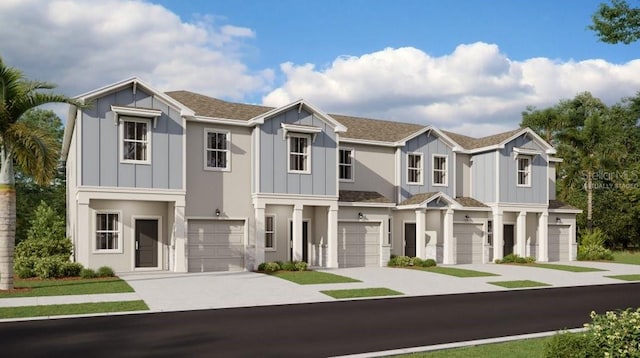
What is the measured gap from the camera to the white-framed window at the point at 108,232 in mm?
24719

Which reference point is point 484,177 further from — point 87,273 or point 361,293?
point 87,273

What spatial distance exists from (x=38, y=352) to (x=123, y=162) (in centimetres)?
1444

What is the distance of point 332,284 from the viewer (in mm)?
21562

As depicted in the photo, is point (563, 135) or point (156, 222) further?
point (563, 135)

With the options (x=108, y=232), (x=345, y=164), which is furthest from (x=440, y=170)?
(x=108, y=232)

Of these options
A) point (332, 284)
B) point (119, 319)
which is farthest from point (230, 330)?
point (332, 284)

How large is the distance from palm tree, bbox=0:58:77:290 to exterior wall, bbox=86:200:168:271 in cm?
466

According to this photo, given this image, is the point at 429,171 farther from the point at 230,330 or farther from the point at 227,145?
the point at 230,330

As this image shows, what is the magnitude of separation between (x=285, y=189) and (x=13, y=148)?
37.8 ft

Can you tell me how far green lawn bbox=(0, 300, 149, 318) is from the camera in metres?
14.5

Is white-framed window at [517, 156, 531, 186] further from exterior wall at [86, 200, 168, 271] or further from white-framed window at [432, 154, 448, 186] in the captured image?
exterior wall at [86, 200, 168, 271]

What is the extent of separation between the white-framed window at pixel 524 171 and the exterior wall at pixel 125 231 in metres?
19.8

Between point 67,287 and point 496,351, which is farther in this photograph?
point 67,287

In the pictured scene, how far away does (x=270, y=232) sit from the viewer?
2844cm
